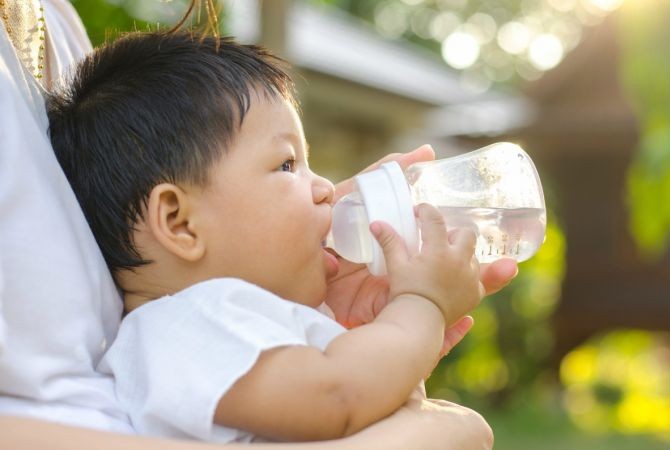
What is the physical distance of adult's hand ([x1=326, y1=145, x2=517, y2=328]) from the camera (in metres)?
1.81

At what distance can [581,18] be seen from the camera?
24188 mm

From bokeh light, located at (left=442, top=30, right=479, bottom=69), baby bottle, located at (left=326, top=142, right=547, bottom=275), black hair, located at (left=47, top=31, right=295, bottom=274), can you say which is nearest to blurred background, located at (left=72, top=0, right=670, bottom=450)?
baby bottle, located at (left=326, top=142, right=547, bottom=275)

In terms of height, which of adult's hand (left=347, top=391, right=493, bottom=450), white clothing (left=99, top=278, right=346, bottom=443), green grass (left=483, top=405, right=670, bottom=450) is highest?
white clothing (left=99, top=278, right=346, bottom=443)

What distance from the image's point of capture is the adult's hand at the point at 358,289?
181 centimetres

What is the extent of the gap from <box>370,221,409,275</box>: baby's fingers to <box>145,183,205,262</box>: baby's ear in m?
0.27

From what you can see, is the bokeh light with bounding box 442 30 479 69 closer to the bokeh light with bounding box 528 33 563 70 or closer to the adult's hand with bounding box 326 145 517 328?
the bokeh light with bounding box 528 33 563 70

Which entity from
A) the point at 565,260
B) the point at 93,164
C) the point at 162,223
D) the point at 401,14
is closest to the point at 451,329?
the point at 162,223

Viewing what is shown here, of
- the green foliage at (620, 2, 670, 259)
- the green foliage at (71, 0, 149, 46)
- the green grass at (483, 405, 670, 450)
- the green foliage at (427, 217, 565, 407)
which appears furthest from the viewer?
the green foliage at (427, 217, 565, 407)

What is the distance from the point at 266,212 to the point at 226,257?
9 cm

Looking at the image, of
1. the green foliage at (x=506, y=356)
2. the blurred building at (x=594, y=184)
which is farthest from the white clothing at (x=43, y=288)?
the green foliage at (x=506, y=356)

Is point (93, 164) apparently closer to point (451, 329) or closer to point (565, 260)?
point (451, 329)

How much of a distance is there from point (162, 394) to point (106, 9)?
3693 millimetres

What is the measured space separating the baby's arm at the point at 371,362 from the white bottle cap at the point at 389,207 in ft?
0.08

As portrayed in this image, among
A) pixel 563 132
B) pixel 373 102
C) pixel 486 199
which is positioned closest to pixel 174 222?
pixel 486 199
